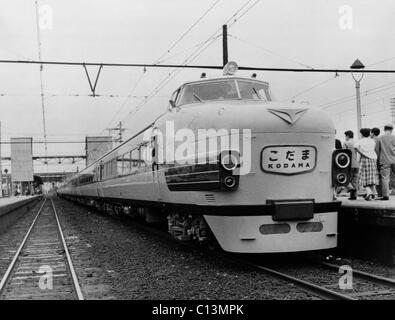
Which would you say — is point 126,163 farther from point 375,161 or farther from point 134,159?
point 375,161

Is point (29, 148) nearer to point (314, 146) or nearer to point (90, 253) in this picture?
point (90, 253)

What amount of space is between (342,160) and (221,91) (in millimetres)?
2706

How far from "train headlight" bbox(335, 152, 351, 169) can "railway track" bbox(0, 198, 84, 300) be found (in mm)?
4196

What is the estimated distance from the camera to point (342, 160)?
7.93 m

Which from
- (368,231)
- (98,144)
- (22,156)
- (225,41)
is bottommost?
(368,231)

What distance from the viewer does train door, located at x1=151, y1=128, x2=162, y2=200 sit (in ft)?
32.1

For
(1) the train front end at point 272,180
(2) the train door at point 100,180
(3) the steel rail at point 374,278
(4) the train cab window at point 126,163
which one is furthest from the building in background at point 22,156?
(3) the steel rail at point 374,278

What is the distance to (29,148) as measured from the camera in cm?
4700

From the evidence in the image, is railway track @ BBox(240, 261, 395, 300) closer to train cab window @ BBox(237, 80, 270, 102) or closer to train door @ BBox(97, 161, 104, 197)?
train cab window @ BBox(237, 80, 270, 102)

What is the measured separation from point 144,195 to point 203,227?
337 centimetres

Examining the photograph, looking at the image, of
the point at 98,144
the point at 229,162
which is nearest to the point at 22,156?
the point at 98,144
